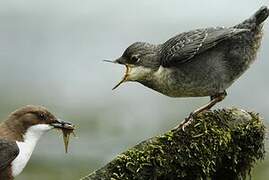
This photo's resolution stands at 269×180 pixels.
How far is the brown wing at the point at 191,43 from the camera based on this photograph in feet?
27.0

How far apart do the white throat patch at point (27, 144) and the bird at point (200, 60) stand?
2.59 ft

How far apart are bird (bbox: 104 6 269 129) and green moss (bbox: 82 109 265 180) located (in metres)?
0.41

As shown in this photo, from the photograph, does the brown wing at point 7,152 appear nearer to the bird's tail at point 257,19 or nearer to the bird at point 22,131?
the bird at point 22,131

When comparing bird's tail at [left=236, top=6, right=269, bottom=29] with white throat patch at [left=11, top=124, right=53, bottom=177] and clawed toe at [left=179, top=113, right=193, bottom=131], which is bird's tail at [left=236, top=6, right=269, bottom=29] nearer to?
clawed toe at [left=179, top=113, right=193, bottom=131]

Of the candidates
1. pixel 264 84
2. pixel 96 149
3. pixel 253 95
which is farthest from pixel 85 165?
pixel 264 84

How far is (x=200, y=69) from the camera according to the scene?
27.3 ft

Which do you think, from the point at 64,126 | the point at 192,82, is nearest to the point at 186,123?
the point at 192,82

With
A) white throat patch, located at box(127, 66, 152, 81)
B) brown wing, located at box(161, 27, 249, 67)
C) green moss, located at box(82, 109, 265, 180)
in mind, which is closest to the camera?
green moss, located at box(82, 109, 265, 180)

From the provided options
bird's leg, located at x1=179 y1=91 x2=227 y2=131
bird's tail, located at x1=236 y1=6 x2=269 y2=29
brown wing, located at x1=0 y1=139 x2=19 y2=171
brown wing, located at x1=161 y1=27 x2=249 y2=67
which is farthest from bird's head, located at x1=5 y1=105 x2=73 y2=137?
bird's tail, located at x1=236 y1=6 x2=269 y2=29

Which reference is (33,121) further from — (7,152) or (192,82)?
(192,82)

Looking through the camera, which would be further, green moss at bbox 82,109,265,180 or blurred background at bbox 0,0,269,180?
blurred background at bbox 0,0,269,180

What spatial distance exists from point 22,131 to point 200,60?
1508 millimetres

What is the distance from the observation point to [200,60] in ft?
27.4

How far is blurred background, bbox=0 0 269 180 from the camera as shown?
1723 centimetres
